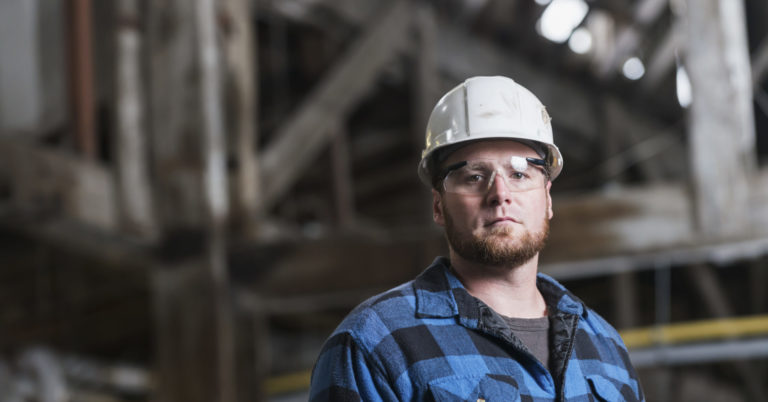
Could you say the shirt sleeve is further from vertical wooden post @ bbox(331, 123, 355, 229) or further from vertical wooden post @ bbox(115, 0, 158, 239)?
vertical wooden post @ bbox(331, 123, 355, 229)

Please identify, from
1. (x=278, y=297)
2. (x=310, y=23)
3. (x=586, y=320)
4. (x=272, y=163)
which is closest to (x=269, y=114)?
(x=310, y=23)

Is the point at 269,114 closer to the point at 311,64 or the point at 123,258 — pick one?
the point at 311,64

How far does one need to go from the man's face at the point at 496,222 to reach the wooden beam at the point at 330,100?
3.16 m

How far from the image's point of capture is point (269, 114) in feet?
25.7

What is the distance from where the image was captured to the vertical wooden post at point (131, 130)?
523 centimetres

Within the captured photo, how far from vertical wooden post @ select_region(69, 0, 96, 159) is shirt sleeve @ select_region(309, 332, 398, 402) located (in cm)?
414

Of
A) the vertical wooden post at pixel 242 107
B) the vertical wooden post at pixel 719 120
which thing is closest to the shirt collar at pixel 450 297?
the vertical wooden post at pixel 719 120

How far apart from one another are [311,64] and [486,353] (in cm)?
563

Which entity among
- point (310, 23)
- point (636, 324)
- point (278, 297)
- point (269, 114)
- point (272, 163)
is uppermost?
point (310, 23)

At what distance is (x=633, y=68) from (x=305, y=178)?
327 cm

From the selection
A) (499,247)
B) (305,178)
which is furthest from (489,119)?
(305,178)

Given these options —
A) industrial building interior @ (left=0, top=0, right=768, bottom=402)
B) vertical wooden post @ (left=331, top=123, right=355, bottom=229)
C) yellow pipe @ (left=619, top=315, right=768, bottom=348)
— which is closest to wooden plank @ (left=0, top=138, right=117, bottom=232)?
industrial building interior @ (left=0, top=0, right=768, bottom=402)

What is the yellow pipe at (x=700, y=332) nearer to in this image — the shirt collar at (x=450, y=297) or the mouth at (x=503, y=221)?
the shirt collar at (x=450, y=297)

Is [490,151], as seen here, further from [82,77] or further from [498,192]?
[82,77]
